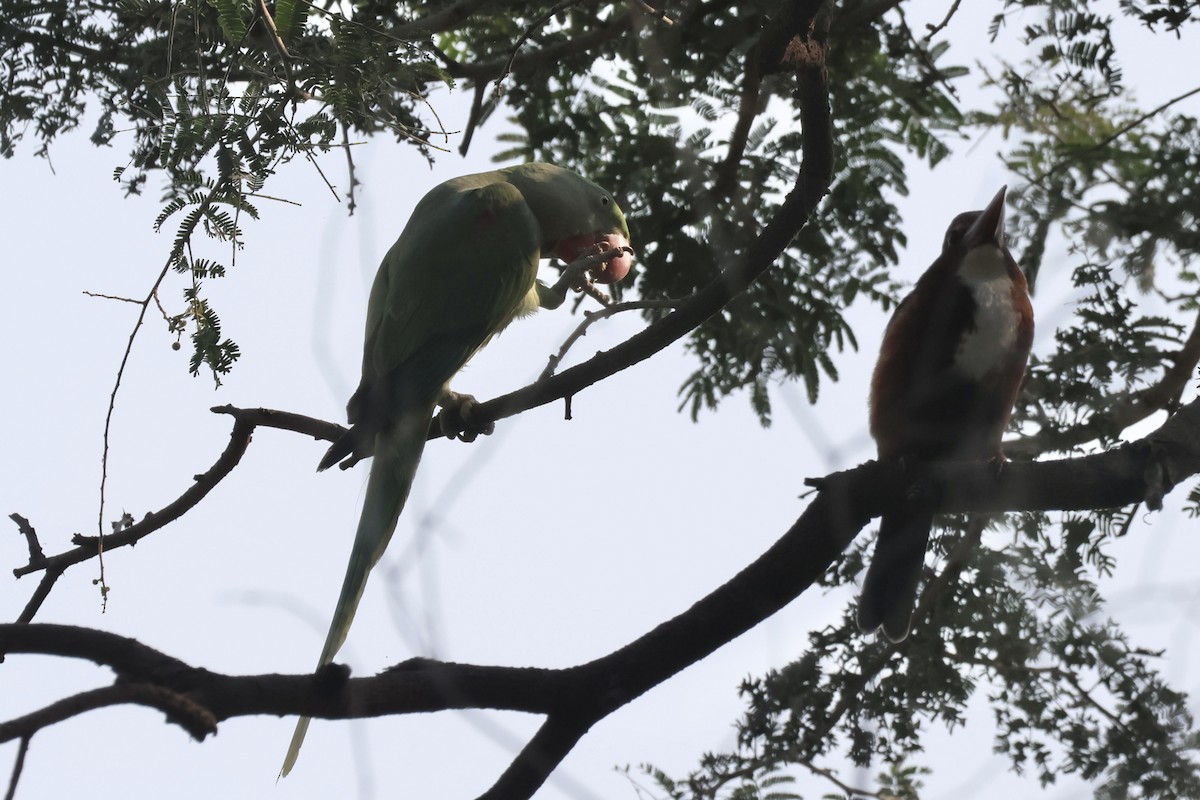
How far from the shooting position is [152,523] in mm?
2975

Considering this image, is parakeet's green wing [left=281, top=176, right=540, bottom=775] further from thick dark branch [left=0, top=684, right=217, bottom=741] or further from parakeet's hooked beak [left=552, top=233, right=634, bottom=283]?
thick dark branch [left=0, top=684, right=217, bottom=741]

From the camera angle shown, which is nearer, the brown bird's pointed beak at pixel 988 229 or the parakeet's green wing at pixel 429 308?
the parakeet's green wing at pixel 429 308

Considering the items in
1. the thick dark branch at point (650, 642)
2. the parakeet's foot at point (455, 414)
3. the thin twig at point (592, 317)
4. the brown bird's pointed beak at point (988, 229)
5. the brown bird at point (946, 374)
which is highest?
the brown bird's pointed beak at point (988, 229)

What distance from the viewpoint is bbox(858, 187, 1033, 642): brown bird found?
338 centimetres

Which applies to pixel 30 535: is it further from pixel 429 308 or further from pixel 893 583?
pixel 893 583

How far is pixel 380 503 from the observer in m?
3.35

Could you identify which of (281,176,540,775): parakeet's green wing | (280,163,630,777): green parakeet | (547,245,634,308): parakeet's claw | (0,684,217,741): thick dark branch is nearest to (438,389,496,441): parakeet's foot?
(280,163,630,777): green parakeet

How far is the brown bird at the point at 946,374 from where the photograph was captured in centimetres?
338

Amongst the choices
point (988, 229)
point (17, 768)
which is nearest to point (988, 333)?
point (988, 229)

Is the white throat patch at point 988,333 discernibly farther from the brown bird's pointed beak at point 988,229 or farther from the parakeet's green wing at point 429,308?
the parakeet's green wing at point 429,308

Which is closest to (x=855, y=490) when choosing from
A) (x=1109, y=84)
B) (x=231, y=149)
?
(x=231, y=149)

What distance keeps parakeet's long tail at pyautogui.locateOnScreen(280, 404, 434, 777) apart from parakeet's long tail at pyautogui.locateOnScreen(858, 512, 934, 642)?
4.94ft

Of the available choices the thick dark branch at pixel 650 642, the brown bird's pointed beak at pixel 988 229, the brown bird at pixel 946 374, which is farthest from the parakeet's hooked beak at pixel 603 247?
the thick dark branch at pixel 650 642

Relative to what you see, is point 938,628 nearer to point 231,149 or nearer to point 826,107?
point 826,107
